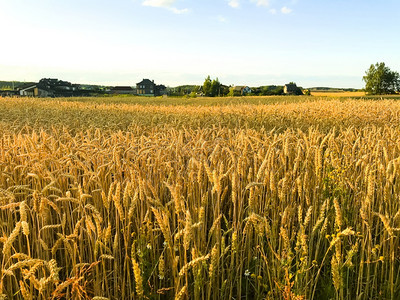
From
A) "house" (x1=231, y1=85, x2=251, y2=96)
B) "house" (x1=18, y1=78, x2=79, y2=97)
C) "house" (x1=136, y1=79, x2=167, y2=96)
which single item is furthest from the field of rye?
"house" (x1=136, y1=79, x2=167, y2=96)

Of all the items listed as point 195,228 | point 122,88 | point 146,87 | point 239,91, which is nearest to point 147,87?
point 146,87

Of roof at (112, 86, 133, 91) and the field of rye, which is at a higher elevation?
roof at (112, 86, 133, 91)

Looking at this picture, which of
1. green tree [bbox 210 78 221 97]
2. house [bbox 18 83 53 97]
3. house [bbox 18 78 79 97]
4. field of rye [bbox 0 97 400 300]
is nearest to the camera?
field of rye [bbox 0 97 400 300]

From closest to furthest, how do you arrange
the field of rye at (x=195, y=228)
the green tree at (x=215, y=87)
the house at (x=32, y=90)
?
the field of rye at (x=195, y=228) < the house at (x=32, y=90) < the green tree at (x=215, y=87)

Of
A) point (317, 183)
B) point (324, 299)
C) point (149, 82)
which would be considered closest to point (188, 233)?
point (324, 299)

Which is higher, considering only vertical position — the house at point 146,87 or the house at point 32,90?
the house at point 146,87

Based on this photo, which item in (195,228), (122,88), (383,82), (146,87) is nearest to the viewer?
(195,228)

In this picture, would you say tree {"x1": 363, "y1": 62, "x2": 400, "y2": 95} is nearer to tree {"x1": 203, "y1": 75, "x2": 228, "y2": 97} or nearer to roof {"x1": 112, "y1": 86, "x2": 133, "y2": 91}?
tree {"x1": 203, "y1": 75, "x2": 228, "y2": 97}

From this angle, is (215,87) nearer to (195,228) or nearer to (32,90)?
(32,90)

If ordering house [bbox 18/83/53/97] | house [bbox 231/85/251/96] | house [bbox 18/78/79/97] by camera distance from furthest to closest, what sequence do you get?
house [bbox 231/85/251/96] → house [bbox 18/83/53/97] → house [bbox 18/78/79/97]

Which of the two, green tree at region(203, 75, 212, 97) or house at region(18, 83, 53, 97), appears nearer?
house at region(18, 83, 53, 97)

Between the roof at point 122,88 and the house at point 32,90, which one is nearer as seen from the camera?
the house at point 32,90

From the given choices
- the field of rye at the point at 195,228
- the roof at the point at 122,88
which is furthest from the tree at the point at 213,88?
the field of rye at the point at 195,228

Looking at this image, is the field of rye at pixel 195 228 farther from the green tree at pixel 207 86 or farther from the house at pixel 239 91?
the green tree at pixel 207 86
